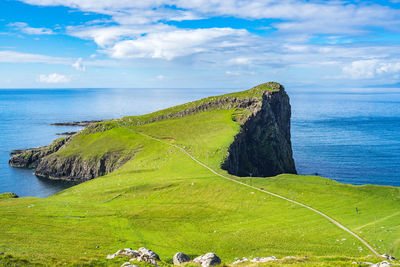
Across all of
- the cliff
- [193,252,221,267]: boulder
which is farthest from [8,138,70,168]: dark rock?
[193,252,221,267]: boulder

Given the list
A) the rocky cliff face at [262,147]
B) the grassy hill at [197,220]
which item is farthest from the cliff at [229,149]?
the grassy hill at [197,220]

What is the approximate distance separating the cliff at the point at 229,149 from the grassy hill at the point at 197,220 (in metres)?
28.9

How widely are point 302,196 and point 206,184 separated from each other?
67.3 ft

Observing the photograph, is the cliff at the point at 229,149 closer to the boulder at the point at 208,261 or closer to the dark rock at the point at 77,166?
the dark rock at the point at 77,166

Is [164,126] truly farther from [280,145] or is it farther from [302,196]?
[302,196]

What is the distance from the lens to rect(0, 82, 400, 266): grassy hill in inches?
1490

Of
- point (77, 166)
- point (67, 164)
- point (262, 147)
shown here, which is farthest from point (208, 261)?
point (67, 164)

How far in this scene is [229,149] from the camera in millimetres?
95438

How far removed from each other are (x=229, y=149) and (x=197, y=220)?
4603 cm

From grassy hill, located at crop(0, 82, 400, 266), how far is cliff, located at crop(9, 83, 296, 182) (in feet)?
94.8

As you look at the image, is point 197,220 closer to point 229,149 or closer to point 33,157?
point 229,149

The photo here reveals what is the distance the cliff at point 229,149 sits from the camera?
4528 inches

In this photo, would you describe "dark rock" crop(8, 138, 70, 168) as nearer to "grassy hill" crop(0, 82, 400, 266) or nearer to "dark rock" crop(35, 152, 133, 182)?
"dark rock" crop(35, 152, 133, 182)

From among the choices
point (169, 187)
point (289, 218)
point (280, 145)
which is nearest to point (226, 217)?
point (289, 218)
